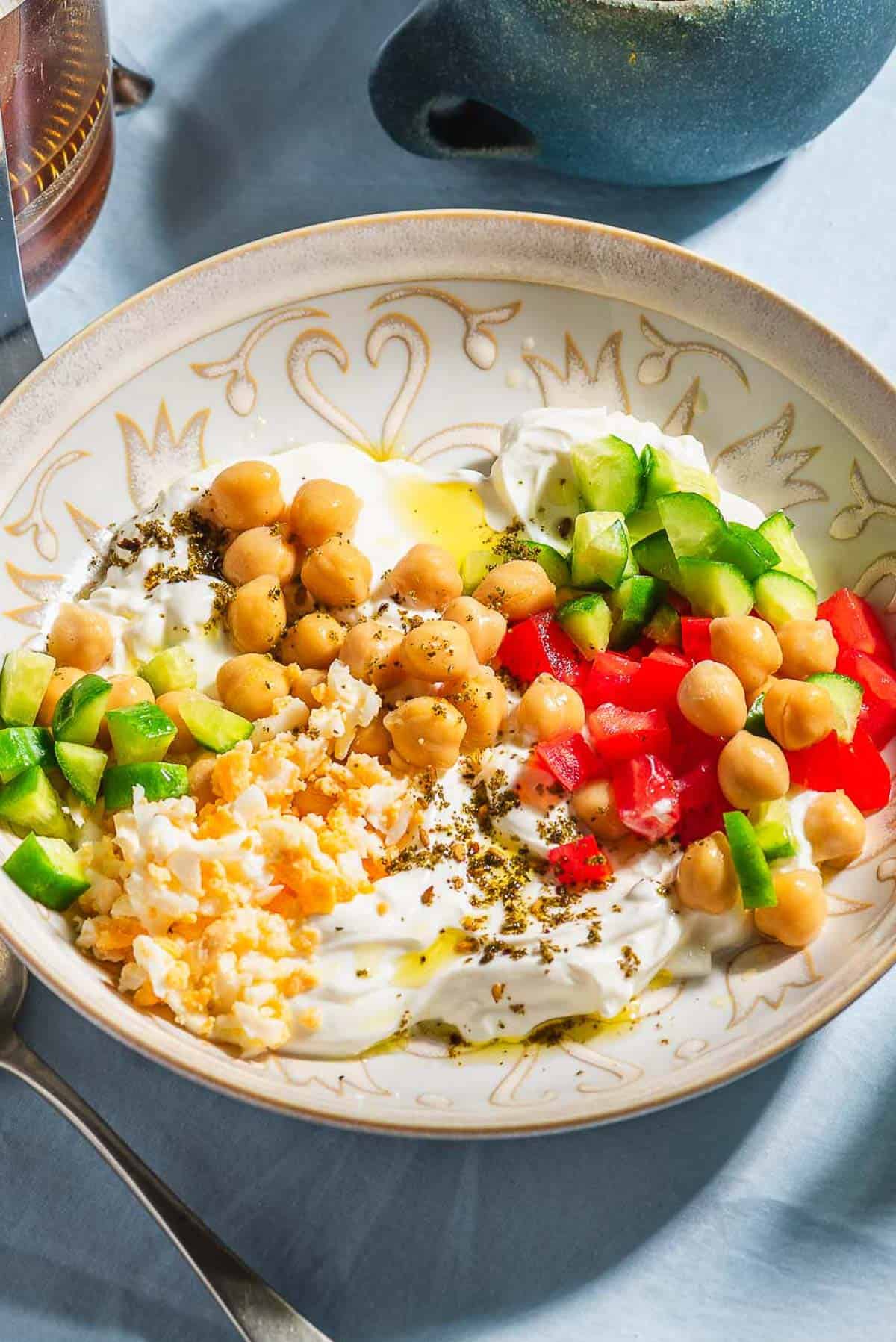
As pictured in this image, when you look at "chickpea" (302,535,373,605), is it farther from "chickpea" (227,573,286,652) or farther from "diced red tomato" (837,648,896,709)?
"diced red tomato" (837,648,896,709)

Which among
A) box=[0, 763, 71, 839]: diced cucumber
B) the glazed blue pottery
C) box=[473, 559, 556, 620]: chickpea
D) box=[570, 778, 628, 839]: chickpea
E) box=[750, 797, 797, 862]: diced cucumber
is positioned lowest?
box=[0, 763, 71, 839]: diced cucumber

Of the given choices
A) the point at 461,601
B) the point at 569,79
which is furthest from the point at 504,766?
the point at 569,79

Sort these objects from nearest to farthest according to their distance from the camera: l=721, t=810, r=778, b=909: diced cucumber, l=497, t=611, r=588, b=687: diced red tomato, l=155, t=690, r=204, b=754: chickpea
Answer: l=721, t=810, r=778, b=909: diced cucumber, l=155, t=690, r=204, b=754: chickpea, l=497, t=611, r=588, b=687: diced red tomato

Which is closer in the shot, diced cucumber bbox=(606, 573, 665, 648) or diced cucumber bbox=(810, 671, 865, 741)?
diced cucumber bbox=(810, 671, 865, 741)

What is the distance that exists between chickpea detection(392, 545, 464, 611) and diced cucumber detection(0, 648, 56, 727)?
1.95 ft

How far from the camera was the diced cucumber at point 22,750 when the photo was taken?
2221 millimetres

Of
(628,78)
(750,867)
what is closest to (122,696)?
(750,867)

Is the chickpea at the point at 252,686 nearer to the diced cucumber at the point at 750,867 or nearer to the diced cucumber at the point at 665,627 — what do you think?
the diced cucumber at the point at 665,627

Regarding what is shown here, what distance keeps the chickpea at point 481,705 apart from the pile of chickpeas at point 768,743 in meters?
0.30

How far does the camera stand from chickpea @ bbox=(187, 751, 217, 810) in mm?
2248

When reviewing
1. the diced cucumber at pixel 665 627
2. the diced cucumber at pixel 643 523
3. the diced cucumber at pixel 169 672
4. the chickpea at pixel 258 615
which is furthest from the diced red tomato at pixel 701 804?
the diced cucumber at pixel 169 672

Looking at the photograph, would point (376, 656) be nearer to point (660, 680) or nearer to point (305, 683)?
point (305, 683)


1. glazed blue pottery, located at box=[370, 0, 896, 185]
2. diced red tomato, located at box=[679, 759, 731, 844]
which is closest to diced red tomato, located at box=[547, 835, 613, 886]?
diced red tomato, located at box=[679, 759, 731, 844]

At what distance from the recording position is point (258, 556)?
245cm
